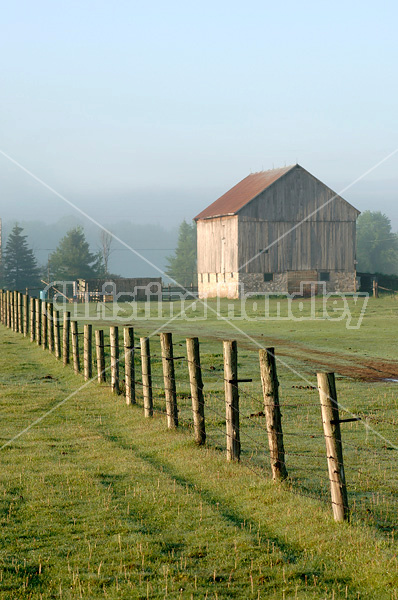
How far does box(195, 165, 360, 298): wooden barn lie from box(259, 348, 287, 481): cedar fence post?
51.3m

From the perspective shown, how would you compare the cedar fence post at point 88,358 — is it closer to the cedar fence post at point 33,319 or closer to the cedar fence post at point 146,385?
the cedar fence post at point 146,385

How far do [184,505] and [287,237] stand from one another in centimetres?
5392

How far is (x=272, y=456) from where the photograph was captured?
9.45 meters

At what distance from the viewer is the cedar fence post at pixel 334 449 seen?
7902mm

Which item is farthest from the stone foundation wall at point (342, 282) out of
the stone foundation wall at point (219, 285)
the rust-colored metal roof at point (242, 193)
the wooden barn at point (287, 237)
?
the rust-colored metal roof at point (242, 193)

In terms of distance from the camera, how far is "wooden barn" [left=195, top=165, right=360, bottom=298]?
6084 cm

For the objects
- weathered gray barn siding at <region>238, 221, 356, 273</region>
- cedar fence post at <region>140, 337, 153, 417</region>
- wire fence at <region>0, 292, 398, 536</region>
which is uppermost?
weathered gray barn siding at <region>238, 221, 356, 273</region>

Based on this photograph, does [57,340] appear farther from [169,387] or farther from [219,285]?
[219,285]

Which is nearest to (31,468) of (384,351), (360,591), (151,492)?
(151,492)

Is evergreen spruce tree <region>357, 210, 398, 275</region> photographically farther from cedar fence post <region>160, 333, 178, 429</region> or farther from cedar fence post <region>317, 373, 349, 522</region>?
cedar fence post <region>317, 373, 349, 522</region>

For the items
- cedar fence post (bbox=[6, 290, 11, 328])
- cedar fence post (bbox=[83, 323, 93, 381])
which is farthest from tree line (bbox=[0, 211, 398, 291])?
cedar fence post (bbox=[83, 323, 93, 381])

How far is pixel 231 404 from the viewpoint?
1061 cm

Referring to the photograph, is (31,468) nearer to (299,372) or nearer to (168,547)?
(168,547)

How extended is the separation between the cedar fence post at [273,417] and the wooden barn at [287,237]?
51252mm
